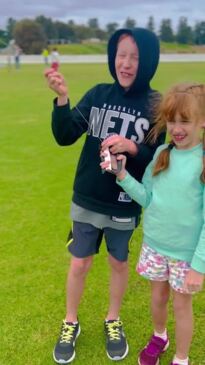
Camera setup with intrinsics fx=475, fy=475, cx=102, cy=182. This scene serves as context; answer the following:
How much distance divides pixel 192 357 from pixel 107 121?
1.37m

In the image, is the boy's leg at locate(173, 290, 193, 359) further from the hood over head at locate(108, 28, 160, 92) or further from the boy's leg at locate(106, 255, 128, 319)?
the hood over head at locate(108, 28, 160, 92)

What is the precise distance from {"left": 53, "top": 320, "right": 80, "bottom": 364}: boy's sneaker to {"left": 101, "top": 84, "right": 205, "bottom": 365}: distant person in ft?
2.03

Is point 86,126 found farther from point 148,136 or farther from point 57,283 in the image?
point 57,283

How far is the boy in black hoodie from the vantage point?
2.33 meters

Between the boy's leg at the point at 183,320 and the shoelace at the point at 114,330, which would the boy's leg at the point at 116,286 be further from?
the boy's leg at the point at 183,320

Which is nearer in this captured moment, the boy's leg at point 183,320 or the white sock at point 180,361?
the boy's leg at point 183,320

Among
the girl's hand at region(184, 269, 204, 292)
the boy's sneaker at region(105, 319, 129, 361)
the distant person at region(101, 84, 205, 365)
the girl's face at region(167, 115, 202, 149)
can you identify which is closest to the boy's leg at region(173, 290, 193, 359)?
the distant person at region(101, 84, 205, 365)

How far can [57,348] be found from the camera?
2.62 m

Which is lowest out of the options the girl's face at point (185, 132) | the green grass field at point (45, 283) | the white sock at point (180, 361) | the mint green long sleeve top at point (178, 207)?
the green grass field at point (45, 283)

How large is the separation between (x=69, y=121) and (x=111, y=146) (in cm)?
33

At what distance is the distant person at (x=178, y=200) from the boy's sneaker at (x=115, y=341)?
406mm

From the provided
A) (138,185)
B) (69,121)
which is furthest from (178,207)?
(69,121)

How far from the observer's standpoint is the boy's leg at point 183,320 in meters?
2.28

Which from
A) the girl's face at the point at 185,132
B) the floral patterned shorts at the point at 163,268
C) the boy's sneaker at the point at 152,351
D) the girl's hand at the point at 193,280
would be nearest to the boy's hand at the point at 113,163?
the girl's face at the point at 185,132
